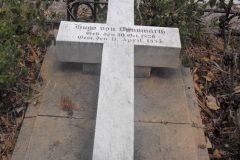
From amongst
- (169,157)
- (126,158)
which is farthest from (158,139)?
(126,158)

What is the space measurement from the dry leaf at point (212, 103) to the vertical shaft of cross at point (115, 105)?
2.91ft

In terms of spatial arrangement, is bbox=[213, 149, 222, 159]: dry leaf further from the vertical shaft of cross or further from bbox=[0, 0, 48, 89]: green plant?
bbox=[0, 0, 48, 89]: green plant

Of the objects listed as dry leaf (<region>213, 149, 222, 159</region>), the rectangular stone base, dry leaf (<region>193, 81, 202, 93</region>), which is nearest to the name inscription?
the rectangular stone base

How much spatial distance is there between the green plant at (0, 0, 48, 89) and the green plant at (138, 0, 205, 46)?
3.19 ft

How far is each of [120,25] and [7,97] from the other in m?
1.06

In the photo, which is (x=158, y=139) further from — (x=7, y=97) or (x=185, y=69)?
(x=7, y=97)

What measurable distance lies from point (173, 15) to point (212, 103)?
35.8 inches

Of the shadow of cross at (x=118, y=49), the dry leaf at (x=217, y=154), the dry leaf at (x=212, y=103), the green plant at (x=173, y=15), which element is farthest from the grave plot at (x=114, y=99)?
the green plant at (x=173, y=15)

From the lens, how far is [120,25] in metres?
3.54

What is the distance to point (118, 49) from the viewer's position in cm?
332

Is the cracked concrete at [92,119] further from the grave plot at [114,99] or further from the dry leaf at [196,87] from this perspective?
the dry leaf at [196,87]

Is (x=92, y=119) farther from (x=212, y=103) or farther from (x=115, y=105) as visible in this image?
(x=212, y=103)

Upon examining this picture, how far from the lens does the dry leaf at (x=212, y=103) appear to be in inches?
147

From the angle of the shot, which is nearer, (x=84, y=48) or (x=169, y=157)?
(x=169, y=157)
